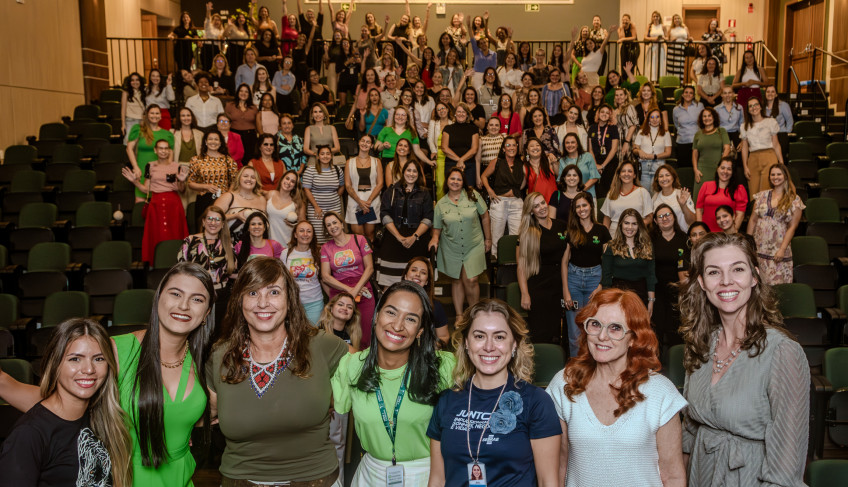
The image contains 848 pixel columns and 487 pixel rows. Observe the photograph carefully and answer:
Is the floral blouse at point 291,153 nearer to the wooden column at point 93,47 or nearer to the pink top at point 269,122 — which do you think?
the pink top at point 269,122

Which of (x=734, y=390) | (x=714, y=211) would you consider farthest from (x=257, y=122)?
(x=734, y=390)

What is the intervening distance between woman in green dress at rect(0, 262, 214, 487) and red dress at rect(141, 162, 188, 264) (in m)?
4.31

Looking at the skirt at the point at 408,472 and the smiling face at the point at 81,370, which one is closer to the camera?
the smiling face at the point at 81,370

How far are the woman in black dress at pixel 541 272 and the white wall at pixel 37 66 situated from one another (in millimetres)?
7380

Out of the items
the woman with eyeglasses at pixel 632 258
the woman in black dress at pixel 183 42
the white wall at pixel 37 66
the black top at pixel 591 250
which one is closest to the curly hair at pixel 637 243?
the woman with eyeglasses at pixel 632 258

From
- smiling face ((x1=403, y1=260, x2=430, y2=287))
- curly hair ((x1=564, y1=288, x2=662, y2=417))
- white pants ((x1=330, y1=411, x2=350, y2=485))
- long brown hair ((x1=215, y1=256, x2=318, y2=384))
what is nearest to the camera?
curly hair ((x1=564, y1=288, x2=662, y2=417))

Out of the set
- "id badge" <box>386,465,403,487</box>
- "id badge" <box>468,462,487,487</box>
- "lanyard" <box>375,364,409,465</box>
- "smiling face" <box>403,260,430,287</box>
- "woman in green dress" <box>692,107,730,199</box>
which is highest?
"woman in green dress" <box>692,107,730,199</box>

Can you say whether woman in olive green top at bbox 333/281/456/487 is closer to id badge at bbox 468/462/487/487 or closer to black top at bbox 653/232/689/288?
id badge at bbox 468/462/487/487

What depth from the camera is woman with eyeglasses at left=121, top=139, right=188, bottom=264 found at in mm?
6426

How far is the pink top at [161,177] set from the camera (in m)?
6.45

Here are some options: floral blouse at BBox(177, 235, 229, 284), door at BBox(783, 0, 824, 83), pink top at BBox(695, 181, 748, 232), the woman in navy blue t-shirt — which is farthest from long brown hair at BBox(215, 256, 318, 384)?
door at BBox(783, 0, 824, 83)

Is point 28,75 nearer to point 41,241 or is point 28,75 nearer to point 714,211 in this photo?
point 41,241

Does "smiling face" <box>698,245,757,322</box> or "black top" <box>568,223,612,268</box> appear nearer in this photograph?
"smiling face" <box>698,245,757,322</box>

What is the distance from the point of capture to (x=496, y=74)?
367 inches
